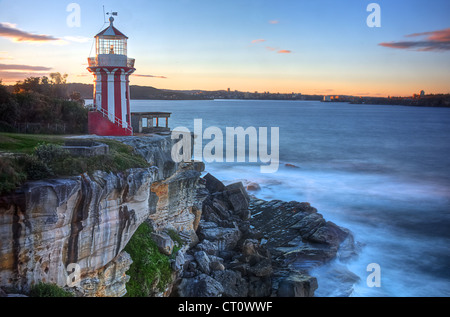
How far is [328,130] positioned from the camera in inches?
2918

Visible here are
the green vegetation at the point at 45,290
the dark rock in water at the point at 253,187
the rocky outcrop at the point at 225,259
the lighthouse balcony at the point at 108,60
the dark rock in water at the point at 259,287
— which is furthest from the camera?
the dark rock in water at the point at 253,187

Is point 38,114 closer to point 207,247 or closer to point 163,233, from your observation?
point 163,233

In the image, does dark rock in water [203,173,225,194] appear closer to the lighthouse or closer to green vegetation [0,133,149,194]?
the lighthouse

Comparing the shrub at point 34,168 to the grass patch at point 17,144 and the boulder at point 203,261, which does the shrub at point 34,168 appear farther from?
the boulder at point 203,261

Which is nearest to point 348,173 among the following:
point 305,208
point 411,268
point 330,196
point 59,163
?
point 330,196

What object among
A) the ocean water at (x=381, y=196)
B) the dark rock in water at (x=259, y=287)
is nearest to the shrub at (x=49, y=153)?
the dark rock in water at (x=259, y=287)

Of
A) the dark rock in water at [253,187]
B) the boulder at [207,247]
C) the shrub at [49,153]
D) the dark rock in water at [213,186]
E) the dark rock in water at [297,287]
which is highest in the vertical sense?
the shrub at [49,153]

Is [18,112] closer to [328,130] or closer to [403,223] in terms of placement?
[403,223]

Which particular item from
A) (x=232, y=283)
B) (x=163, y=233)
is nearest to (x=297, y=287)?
(x=232, y=283)

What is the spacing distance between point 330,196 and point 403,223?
6.18m

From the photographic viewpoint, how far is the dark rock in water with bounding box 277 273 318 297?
14335 mm

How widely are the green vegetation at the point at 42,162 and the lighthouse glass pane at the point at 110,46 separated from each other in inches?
238

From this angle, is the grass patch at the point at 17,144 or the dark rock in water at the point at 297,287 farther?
the dark rock in water at the point at 297,287

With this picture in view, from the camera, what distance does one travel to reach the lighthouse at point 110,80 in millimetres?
17109
